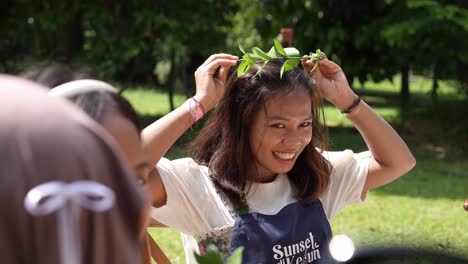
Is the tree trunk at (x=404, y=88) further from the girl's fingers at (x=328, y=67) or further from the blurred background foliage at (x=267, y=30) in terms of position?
the girl's fingers at (x=328, y=67)

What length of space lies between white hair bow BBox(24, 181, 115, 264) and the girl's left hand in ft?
6.17

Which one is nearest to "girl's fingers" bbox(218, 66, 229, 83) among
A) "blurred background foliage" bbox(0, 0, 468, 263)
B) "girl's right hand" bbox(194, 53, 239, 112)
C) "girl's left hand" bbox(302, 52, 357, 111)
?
"girl's right hand" bbox(194, 53, 239, 112)

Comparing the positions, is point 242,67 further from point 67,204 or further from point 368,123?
point 67,204

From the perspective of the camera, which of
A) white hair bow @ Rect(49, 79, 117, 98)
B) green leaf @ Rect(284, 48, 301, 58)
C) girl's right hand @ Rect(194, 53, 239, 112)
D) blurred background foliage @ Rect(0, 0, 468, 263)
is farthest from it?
blurred background foliage @ Rect(0, 0, 468, 263)

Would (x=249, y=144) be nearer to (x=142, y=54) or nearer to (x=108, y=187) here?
(x=108, y=187)

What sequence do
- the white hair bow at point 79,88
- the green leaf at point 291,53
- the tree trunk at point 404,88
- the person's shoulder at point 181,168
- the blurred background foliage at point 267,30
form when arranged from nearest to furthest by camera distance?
the white hair bow at point 79,88
the person's shoulder at point 181,168
the green leaf at point 291,53
the blurred background foliage at point 267,30
the tree trunk at point 404,88

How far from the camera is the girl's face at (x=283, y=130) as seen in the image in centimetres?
251

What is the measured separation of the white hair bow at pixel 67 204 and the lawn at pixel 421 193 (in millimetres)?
1926

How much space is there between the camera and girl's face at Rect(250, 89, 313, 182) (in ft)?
8.24

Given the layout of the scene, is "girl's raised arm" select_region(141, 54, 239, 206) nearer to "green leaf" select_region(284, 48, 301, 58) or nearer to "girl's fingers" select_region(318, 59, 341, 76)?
"green leaf" select_region(284, 48, 301, 58)

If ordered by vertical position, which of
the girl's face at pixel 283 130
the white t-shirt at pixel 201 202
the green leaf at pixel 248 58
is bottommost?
the white t-shirt at pixel 201 202

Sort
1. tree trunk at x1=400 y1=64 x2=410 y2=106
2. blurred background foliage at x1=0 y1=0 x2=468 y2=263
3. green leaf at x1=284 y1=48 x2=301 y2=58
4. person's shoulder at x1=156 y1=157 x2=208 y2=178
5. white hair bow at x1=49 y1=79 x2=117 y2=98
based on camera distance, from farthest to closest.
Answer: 1. tree trunk at x1=400 y1=64 x2=410 y2=106
2. blurred background foliage at x1=0 y1=0 x2=468 y2=263
3. green leaf at x1=284 y1=48 x2=301 y2=58
4. person's shoulder at x1=156 y1=157 x2=208 y2=178
5. white hair bow at x1=49 y1=79 x2=117 y2=98

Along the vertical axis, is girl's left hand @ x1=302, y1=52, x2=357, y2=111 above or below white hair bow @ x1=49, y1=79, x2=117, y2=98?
below

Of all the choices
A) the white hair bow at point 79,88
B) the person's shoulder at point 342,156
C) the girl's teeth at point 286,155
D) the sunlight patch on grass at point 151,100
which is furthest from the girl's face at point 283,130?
the sunlight patch on grass at point 151,100
